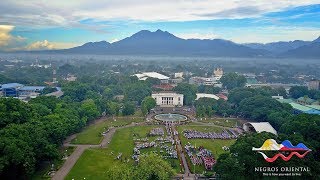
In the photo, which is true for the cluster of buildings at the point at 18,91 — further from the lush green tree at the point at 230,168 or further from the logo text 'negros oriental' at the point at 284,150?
the logo text 'negros oriental' at the point at 284,150

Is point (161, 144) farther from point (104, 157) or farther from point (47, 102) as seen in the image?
point (47, 102)

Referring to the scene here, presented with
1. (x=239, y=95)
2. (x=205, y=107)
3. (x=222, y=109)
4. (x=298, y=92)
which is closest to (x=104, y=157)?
(x=205, y=107)

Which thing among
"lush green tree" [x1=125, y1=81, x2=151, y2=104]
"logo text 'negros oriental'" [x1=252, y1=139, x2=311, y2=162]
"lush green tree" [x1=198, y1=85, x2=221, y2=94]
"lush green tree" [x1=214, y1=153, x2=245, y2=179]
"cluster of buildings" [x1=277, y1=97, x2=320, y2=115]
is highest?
"logo text 'negros oriental'" [x1=252, y1=139, x2=311, y2=162]

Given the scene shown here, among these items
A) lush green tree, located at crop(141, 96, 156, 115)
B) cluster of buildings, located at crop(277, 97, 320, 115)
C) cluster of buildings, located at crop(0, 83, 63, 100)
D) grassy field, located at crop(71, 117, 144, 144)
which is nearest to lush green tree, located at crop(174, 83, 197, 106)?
lush green tree, located at crop(141, 96, 156, 115)

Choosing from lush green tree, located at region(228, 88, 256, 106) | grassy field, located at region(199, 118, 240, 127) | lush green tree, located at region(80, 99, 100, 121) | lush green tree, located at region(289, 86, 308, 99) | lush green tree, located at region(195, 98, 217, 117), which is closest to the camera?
lush green tree, located at region(80, 99, 100, 121)

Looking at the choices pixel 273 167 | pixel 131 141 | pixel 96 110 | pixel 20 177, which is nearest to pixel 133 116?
pixel 96 110

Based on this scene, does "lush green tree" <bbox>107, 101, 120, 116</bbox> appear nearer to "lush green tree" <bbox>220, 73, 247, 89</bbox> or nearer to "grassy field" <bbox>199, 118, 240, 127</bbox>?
"grassy field" <bbox>199, 118, 240, 127</bbox>

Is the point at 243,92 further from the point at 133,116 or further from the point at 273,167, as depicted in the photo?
the point at 273,167
